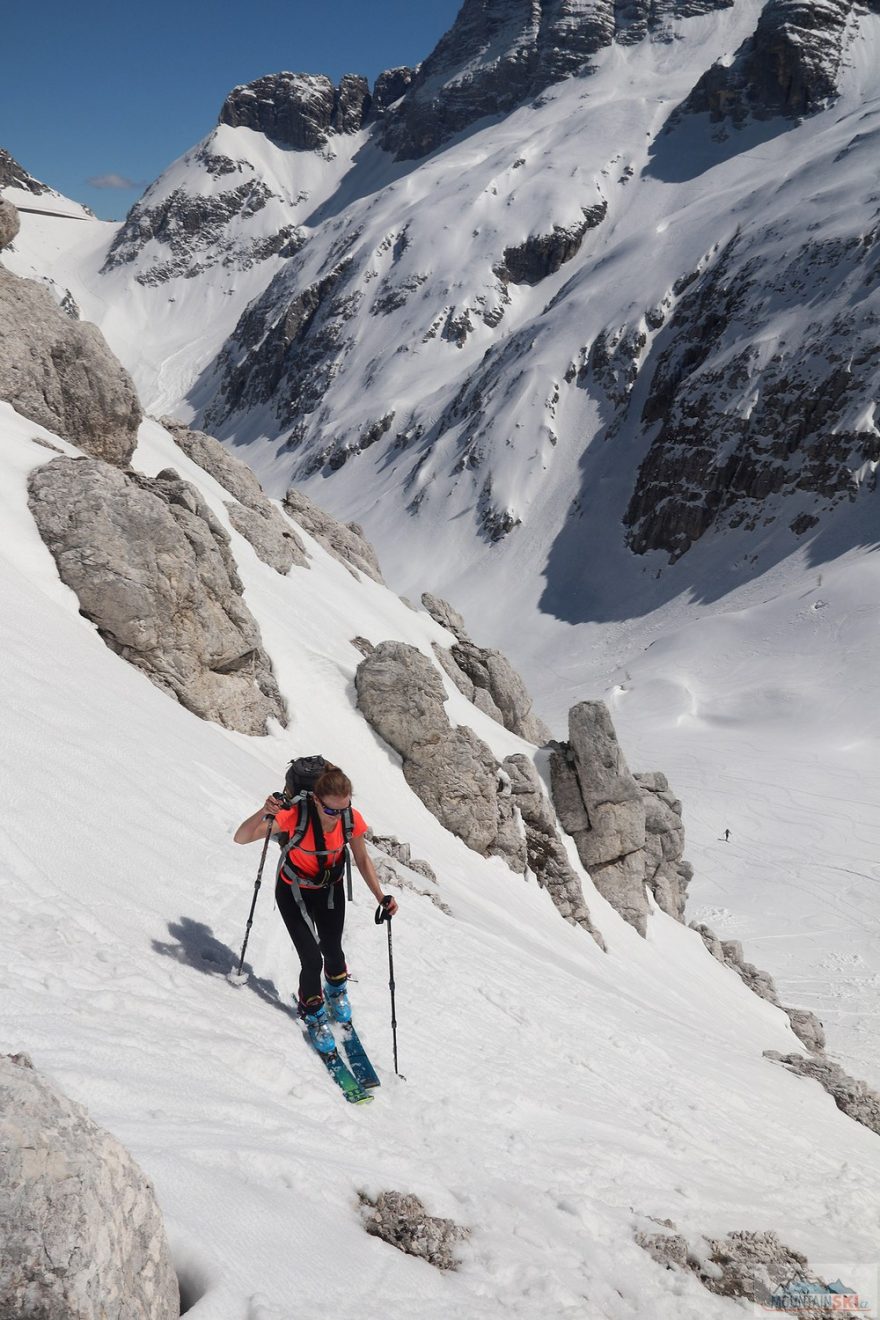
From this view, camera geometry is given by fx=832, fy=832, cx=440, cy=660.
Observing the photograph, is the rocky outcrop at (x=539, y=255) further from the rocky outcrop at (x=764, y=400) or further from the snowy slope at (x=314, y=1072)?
the snowy slope at (x=314, y=1072)

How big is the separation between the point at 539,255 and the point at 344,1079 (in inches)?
5318

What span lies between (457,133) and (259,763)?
687 ft

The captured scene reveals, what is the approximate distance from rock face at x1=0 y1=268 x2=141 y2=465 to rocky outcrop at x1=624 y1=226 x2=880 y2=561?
63.2 meters

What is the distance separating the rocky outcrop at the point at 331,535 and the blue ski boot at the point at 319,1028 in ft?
86.2

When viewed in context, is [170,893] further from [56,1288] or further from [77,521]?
[77,521]

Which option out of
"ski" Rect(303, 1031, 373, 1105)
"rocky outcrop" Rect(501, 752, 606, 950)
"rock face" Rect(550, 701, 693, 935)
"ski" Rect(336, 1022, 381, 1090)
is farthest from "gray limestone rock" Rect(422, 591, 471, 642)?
"ski" Rect(303, 1031, 373, 1105)

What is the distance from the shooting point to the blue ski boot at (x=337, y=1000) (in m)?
5.91

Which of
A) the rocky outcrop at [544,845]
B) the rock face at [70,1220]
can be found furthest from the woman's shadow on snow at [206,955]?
the rocky outcrop at [544,845]

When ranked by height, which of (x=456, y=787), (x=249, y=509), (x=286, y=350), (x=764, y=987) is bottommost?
(x=764, y=987)

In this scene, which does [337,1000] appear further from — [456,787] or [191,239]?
[191,239]

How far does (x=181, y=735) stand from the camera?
428 inches

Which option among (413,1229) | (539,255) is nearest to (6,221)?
(413,1229)

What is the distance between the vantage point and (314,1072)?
5234mm

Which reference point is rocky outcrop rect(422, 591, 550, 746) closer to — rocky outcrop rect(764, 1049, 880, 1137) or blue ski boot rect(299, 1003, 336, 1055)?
rocky outcrop rect(764, 1049, 880, 1137)
